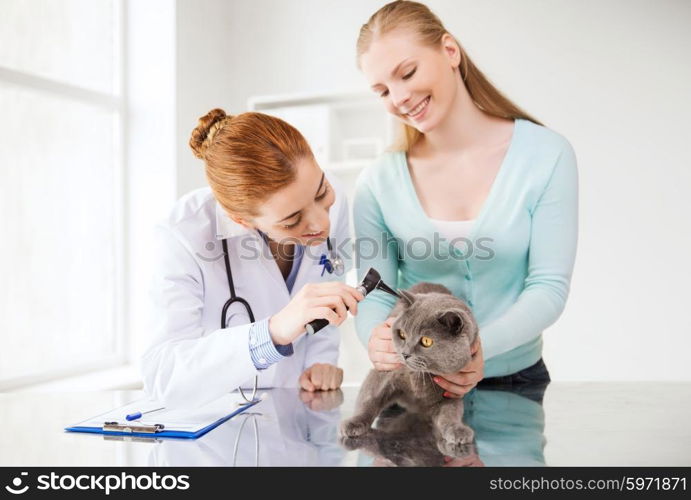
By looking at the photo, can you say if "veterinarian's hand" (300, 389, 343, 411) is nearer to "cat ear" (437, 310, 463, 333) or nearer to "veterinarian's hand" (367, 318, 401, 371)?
"veterinarian's hand" (367, 318, 401, 371)

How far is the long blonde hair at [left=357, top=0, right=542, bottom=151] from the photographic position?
1391 mm

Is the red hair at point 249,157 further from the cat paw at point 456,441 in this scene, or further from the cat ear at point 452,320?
the cat paw at point 456,441

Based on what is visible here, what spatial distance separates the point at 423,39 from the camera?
1.39m

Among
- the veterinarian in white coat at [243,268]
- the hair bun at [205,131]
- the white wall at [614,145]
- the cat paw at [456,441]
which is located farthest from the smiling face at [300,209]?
the white wall at [614,145]

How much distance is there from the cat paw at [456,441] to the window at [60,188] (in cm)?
228

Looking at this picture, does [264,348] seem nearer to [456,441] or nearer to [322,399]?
[322,399]

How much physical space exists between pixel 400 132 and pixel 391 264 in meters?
0.35

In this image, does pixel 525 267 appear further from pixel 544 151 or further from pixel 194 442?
pixel 194 442

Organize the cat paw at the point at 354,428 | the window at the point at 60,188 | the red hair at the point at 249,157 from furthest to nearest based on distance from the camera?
the window at the point at 60,188
the red hair at the point at 249,157
the cat paw at the point at 354,428

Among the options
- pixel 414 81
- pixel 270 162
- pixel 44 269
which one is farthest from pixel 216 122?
pixel 44 269

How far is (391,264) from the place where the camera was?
1504mm

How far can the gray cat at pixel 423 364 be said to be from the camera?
3.19ft

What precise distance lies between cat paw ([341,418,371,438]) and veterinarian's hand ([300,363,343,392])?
404 millimetres
